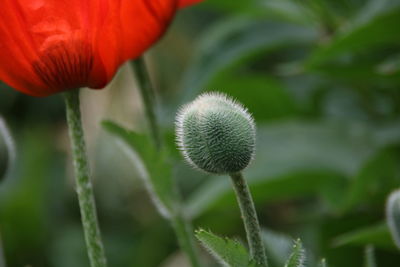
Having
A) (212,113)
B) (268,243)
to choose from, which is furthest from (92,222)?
(268,243)

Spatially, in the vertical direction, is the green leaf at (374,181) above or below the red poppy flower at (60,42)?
above

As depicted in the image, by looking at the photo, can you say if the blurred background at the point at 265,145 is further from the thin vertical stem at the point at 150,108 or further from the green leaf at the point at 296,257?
the green leaf at the point at 296,257

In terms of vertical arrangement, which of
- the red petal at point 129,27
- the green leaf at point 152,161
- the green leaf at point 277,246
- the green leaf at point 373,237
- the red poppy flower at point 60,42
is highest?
the red petal at point 129,27

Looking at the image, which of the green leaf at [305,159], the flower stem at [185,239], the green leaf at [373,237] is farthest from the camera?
the green leaf at [305,159]

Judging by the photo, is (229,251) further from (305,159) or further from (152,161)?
(305,159)

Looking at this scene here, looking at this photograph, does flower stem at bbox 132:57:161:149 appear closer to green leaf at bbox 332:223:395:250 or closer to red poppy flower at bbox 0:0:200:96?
red poppy flower at bbox 0:0:200:96

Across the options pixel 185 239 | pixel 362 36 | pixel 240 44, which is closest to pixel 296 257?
pixel 185 239

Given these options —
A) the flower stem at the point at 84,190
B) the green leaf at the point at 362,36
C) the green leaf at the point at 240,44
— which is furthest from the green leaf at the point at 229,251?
the green leaf at the point at 240,44

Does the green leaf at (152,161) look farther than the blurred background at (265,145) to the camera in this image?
No

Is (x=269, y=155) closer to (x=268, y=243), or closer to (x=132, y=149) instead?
(x=268, y=243)
